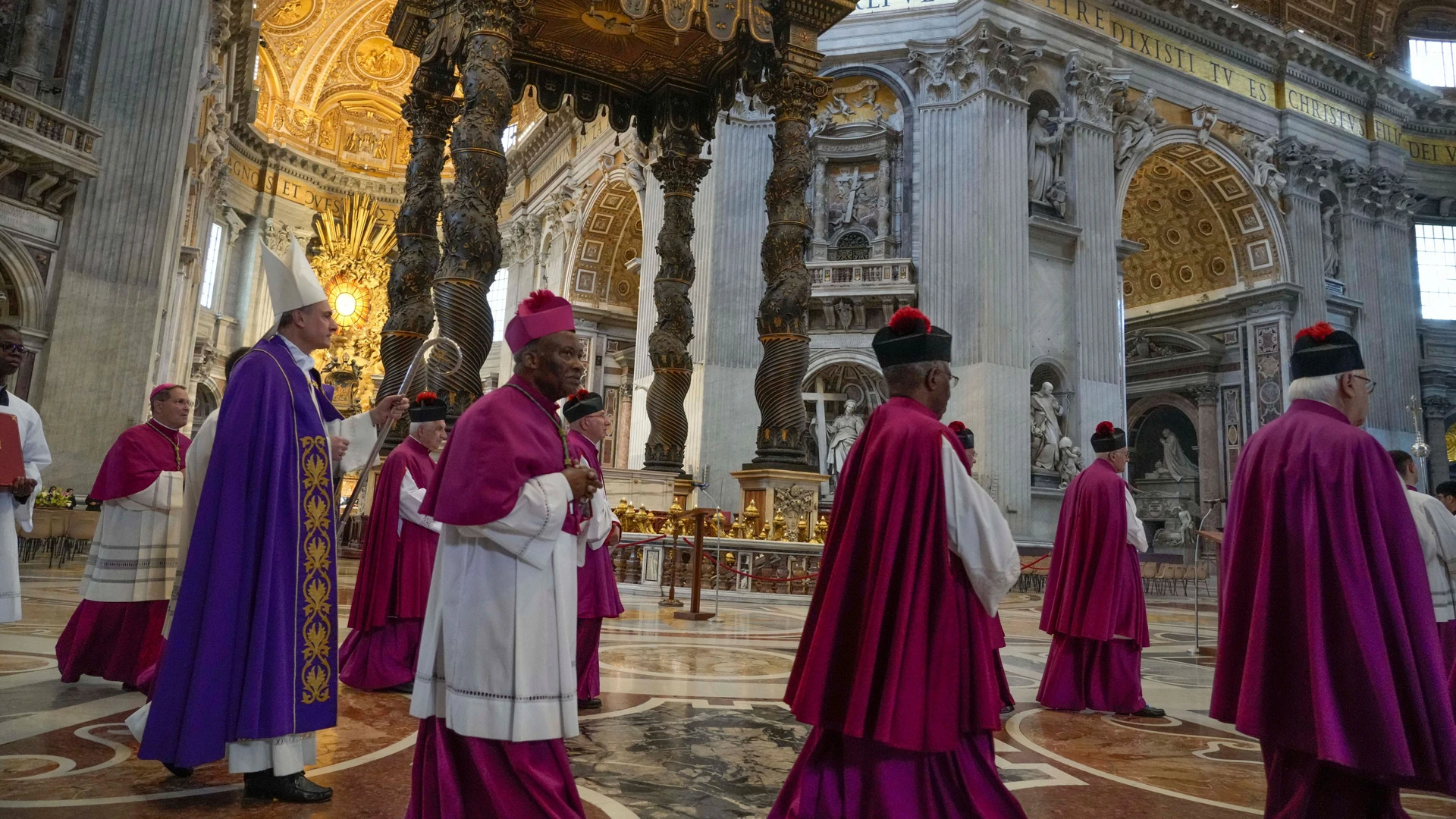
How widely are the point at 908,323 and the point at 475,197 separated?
5531 millimetres

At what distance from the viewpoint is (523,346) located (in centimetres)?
267

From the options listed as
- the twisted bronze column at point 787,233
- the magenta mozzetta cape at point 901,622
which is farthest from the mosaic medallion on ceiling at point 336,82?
the magenta mozzetta cape at point 901,622

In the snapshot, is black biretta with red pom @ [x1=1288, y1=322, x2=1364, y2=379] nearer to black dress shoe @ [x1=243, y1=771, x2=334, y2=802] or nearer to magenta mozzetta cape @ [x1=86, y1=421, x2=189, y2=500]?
black dress shoe @ [x1=243, y1=771, x2=334, y2=802]

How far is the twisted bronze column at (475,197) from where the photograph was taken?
744 centimetres

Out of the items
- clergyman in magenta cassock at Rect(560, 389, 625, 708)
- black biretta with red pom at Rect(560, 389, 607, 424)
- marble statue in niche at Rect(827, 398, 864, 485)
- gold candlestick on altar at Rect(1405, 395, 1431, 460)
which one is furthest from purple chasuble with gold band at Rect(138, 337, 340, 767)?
gold candlestick on altar at Rect(1405, 395, 1431, 460)

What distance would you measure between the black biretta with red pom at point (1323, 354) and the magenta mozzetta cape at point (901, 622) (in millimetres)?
1311

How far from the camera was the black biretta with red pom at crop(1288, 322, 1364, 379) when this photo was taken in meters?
2.97

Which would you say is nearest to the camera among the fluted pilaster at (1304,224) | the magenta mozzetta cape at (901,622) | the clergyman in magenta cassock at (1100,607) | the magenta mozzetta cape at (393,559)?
the magenta mozzetta cape at (901,622)

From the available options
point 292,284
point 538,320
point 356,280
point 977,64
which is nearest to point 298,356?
point 292,284

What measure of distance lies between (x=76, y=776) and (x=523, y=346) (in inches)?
79.0

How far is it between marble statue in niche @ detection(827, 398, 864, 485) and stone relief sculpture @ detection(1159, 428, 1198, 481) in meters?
10.8

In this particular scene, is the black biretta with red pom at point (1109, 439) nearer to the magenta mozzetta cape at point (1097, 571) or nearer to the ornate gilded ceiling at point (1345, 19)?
the magenta mozzetta cape at point (1097, 571)

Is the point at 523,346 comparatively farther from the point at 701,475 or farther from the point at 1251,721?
the point at 701,475

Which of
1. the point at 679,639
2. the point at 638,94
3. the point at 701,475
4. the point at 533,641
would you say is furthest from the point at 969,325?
the point at 533,641
